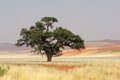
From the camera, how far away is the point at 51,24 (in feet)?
236

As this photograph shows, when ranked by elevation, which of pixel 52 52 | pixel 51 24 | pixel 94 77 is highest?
pixel 51 24

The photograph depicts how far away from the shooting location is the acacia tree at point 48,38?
231 ft

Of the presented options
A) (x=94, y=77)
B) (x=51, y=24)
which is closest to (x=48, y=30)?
(x=51, y=24)

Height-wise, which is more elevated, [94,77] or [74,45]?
[74,45]

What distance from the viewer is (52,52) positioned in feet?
236

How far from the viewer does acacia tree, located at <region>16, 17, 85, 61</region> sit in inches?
2773

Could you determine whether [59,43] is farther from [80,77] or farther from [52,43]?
[80,77]

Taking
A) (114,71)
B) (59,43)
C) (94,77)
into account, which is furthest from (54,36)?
(94,77)

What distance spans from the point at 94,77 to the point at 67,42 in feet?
141

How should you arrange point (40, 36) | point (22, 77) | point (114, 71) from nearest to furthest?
point (22, 77), point (114, 71), point (40, 36)

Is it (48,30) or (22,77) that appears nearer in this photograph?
(22,77)

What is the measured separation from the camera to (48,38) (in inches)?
2808

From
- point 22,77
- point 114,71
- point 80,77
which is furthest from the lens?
point 114,71

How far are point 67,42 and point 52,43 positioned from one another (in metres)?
2.58
